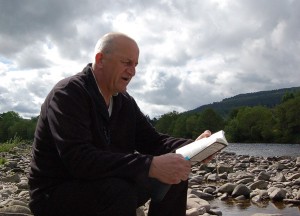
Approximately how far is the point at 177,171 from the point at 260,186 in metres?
6.56

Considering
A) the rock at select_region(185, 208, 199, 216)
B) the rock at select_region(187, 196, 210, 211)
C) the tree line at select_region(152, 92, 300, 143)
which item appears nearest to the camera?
the rock at select_region(185, 208, 199, 216)

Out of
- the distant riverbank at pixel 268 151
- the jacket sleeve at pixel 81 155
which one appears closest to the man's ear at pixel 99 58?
the jacket sleeve at pixel 81 155

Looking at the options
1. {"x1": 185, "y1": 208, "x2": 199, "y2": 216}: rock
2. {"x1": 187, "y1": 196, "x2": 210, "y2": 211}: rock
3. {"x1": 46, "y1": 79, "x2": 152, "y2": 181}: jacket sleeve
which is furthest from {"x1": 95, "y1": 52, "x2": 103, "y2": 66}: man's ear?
{"x1": 187, "y1": 196, "x2": 210, "y2": 211}: rock

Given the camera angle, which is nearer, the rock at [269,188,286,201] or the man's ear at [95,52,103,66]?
the man's ear at [95,52,103,66]

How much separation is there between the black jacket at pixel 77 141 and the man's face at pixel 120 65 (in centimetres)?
12

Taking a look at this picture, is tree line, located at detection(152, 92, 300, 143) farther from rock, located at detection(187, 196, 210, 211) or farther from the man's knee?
the man's knee

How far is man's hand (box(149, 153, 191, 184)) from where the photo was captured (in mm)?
2467

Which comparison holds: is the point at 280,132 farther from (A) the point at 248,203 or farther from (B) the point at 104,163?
(B) the point at 104,163

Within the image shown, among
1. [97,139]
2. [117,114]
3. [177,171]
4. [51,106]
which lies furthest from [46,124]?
[177,171]

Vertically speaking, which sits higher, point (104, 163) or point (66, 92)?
point (66, 92)

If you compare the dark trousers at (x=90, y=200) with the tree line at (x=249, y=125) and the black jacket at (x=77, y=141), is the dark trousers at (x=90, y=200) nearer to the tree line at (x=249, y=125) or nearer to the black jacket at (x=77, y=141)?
the black jacket at (x=77, y=141)

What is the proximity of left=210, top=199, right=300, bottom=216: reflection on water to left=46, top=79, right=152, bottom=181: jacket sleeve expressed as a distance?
3.91 metres

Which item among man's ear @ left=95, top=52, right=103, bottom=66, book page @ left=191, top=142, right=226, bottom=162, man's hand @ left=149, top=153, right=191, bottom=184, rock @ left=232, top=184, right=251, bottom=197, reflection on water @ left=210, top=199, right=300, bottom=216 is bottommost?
reflection on water @ left=210, top=199, right=300, bottom=216

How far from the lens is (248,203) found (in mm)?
6996
